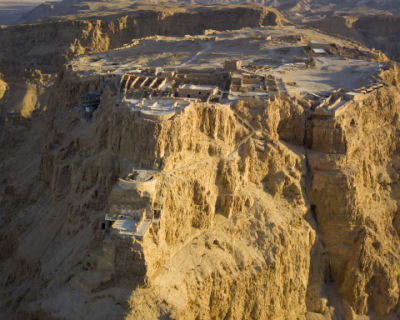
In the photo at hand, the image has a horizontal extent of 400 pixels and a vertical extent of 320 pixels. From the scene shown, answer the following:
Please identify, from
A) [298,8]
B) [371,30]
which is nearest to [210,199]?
[371,30]

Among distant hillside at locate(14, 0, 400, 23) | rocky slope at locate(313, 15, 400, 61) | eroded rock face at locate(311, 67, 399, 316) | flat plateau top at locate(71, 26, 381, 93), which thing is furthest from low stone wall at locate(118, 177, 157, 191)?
distant hillside at locate(14, 0, 400, 23)

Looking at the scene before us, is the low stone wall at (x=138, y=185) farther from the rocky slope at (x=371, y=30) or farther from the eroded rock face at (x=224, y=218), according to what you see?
the rocky slope at (x=371, y=30)

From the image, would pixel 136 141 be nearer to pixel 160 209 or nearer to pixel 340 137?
pixel 160 209

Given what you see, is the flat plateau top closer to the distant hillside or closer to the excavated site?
the excavated site

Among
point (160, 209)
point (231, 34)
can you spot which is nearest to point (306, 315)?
point (160, 209)

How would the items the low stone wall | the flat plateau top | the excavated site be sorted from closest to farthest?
the low stone wall, the excavated site, the flat plateau top

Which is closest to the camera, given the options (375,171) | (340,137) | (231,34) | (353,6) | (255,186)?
(255,186)
